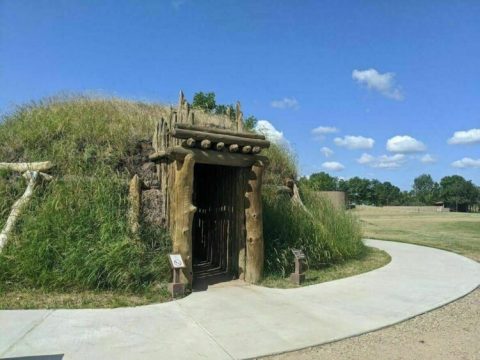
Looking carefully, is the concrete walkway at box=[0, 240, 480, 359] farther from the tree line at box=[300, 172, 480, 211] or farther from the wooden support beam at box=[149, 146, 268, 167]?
the tree line at box=[300, 172, 480, 211]

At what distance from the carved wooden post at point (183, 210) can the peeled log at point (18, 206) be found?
2632 millimetres

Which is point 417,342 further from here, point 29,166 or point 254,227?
point 29,166

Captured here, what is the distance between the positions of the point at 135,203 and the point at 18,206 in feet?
6.49

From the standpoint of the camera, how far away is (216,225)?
9.32 meters

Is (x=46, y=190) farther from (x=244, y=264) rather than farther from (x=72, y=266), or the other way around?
(x=244, y=264)

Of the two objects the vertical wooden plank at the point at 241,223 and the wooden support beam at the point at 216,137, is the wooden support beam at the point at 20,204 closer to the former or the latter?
the wooden support beam at the point at 216,137

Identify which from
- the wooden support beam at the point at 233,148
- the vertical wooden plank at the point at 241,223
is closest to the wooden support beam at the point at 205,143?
the wooden support beam at the point at 233,148

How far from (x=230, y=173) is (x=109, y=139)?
264cm

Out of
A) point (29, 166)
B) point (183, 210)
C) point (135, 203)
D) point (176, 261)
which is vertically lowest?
point (176, 261)

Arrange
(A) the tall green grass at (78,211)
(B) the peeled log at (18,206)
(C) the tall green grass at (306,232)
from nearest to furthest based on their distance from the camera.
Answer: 1. (A) the tall green grass at (78,211)
2. (B) the peeled log at (18,206)
3. (C) the tall green grass at (306,232)

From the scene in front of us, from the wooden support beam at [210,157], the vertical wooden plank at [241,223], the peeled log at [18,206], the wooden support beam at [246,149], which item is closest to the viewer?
the peeled log at [18,206]

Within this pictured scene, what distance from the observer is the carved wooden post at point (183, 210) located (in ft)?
23.0

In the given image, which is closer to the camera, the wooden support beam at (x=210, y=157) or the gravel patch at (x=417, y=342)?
the gravel patch at (x=417, y=342)

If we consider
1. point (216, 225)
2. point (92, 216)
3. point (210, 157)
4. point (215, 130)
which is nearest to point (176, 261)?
point (92, 216)
